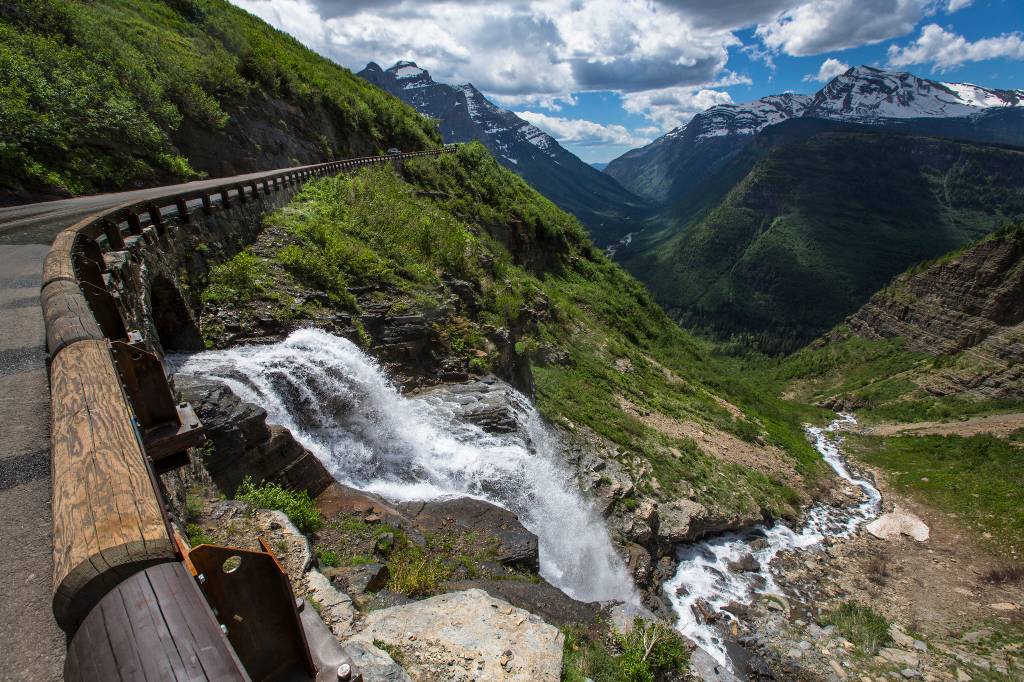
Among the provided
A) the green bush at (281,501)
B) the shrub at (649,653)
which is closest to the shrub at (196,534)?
the green bush at (281,501)

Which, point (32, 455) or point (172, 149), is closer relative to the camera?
point (32, 455)

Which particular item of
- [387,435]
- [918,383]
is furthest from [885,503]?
[918,383]

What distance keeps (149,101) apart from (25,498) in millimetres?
23922

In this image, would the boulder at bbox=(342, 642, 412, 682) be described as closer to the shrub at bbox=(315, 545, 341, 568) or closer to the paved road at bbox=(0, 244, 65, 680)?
the shrub at bbox=(315, 545, 341, 568)

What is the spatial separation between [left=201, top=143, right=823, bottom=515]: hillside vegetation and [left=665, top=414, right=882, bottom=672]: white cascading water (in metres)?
1.19

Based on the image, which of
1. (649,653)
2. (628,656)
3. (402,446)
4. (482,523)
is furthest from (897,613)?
(402,446)

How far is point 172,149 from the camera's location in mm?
21203

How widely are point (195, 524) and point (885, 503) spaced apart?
Result: 3804cm

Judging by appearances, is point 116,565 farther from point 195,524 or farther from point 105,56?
point 105,56

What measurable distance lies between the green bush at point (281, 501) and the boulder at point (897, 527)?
92.4 ft

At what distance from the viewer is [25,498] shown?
8.84ft

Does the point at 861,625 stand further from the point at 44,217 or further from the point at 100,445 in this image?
the point at 44,217

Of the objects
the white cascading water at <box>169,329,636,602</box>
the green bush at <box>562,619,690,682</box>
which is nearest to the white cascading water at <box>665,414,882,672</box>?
the white cascading water at <box>169,329,636,602</box>

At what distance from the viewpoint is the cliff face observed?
208 ft
